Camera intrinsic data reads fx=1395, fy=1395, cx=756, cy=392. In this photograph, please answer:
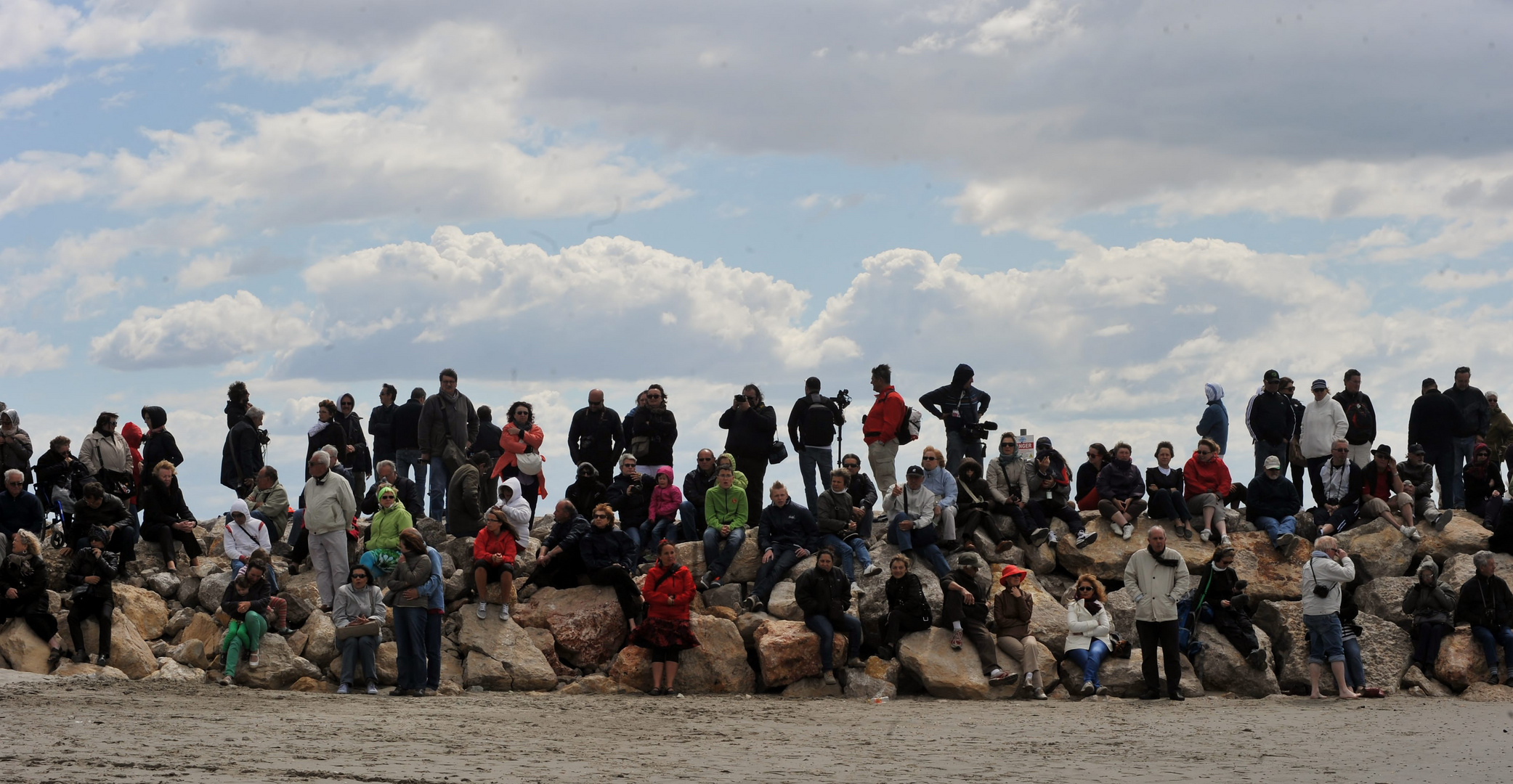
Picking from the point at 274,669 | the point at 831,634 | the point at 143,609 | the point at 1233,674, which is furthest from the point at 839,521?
the point at 143,609

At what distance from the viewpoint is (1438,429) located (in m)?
19.1

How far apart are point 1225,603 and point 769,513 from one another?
5516mm

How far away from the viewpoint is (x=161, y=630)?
16625mm

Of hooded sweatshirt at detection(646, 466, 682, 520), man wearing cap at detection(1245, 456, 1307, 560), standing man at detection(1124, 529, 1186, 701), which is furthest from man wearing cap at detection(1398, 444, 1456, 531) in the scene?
hooded sweatshirt at detection(646, 466, 682, 520)

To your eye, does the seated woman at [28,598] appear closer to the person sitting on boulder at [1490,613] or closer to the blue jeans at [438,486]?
the blue jeans at [438,486]

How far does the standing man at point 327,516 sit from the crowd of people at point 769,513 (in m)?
0.03

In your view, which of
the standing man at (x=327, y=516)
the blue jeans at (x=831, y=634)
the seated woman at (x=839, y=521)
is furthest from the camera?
the seated woman at (x=839, y=521)

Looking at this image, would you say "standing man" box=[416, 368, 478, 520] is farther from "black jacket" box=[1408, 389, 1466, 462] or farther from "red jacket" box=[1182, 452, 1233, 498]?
"black jacket" box=[1408, 389, 1466, 462]

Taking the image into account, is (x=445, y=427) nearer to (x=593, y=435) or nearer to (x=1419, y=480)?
(x=593, y=435)

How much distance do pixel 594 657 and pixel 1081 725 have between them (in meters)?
5.75

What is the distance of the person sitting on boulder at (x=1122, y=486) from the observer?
721 inches

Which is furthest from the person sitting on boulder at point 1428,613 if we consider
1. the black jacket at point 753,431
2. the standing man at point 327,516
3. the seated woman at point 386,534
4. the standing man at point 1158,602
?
the standing man at point 327,516

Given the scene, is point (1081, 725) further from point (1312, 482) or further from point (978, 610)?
point (1312, 482)

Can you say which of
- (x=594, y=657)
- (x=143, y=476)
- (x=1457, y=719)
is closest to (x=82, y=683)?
(x=143, y=476)
